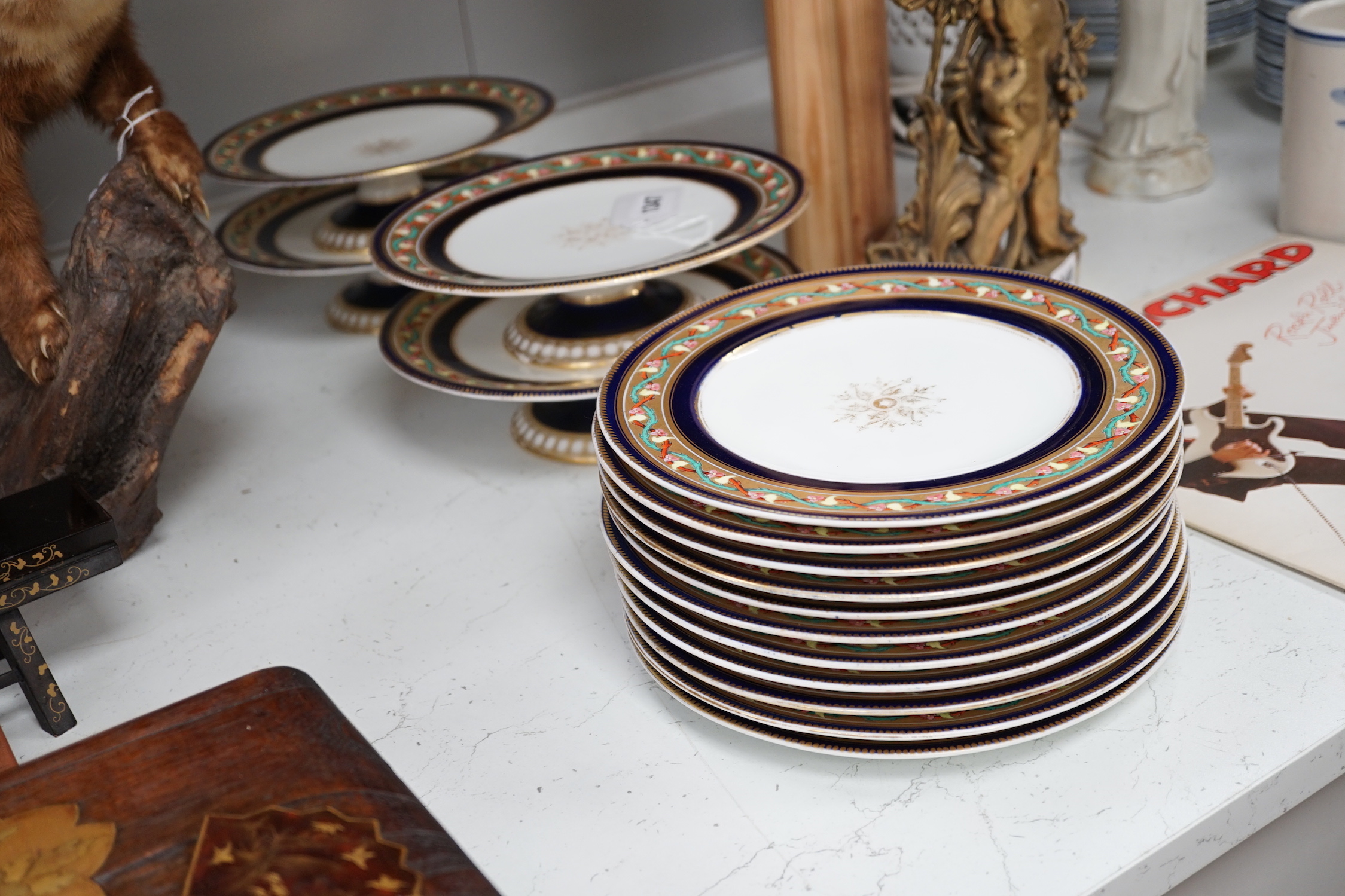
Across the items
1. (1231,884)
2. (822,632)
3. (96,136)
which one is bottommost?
(1231,884)

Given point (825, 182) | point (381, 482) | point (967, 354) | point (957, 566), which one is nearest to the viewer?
point (957, 566)

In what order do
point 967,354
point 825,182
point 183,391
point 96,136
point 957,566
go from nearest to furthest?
point 957,566
point 967,354
point 183,391
point 825,182
point 96,136

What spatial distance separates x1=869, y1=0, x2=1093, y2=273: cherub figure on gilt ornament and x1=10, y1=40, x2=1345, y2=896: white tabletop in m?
0.12

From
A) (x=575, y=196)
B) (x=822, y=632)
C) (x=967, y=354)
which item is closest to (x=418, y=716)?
(x=822, y=632)

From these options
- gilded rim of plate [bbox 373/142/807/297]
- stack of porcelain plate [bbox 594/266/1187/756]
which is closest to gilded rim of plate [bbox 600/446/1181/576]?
stack of porcelain plate [bbox 594/266/1187/756]

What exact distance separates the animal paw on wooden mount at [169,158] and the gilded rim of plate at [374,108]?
176 millimetres

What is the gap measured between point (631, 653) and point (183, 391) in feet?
1.16

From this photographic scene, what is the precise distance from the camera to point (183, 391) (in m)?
Answer: 0.86

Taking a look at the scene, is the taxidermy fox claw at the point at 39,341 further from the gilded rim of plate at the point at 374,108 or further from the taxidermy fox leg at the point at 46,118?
the gilded rim of plate at the point at 374,108

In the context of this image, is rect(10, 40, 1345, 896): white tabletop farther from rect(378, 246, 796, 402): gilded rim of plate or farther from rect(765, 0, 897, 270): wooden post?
rect(765, 0, 897, 270): wooden post

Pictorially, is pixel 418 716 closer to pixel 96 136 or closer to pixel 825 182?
pixel 825 182

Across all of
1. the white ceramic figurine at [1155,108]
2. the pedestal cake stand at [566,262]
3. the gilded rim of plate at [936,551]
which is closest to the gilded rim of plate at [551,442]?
the pedestal cake stand at [566,262]

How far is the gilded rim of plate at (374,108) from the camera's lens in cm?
108

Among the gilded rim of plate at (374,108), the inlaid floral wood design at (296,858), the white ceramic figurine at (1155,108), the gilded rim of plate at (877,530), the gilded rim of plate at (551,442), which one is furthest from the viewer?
the white ceramic figurine at (1155,108)
